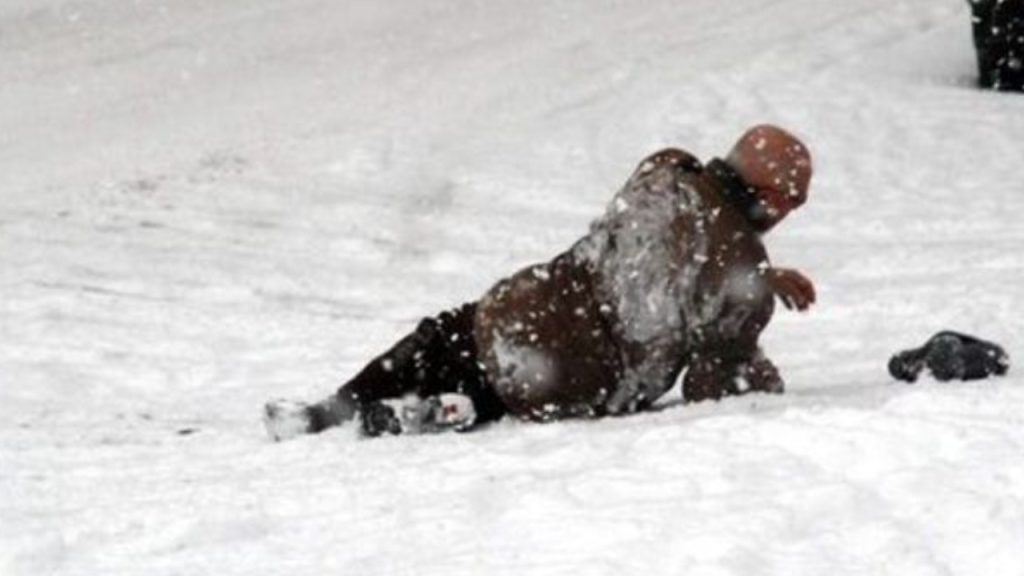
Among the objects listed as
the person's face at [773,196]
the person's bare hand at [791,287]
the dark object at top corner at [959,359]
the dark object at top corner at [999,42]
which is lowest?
the dark object at top corner at [959,359]

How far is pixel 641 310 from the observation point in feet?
20.1

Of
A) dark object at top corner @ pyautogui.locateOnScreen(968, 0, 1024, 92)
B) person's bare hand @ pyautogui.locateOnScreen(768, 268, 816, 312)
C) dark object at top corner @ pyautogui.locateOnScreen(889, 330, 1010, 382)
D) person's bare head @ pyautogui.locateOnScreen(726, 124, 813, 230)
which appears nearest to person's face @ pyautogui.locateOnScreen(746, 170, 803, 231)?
person's bare head @ pyautogui.locateOnScreen(726, 124, 813, 230)

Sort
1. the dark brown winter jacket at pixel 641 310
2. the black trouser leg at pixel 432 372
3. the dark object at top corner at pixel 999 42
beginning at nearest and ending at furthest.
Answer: the dark brown winter jacket at pixel 641 310 → the black trouser leg at pixel 432 372 → the dark object at top corner at pixel 999 42

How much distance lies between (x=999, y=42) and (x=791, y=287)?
25.5 ft

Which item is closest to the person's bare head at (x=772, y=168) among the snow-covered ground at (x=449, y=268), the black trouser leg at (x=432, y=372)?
the snow-covered ground at (x=449, y=268)

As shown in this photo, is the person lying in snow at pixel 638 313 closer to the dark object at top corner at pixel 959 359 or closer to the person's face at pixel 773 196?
the person's face at pixel 773 196

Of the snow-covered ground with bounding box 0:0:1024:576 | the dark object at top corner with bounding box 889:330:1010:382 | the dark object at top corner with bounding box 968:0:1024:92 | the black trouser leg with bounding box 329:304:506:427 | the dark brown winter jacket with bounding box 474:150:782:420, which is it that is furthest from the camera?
the dark object at top corner with bounding box 968:0:1024:92

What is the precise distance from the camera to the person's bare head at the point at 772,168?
6121 millimetres

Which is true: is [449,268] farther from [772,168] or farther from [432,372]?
[772,168]

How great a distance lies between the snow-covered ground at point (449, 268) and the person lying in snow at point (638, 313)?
6.2 inches

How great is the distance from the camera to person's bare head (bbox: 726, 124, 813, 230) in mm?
6121

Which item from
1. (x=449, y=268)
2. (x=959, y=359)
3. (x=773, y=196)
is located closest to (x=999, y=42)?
(x=449, y=268)

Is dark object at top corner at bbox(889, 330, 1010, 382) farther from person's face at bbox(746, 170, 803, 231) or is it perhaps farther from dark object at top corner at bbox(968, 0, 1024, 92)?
dark object at top corner at bbox(968, 0, 1024, 92)

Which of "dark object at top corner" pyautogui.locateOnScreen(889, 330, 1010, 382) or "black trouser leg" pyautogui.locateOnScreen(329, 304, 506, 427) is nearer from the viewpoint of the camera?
"dark object at top corner" pyautogui.locateOnScreen(889, 330, 1010, 382)
